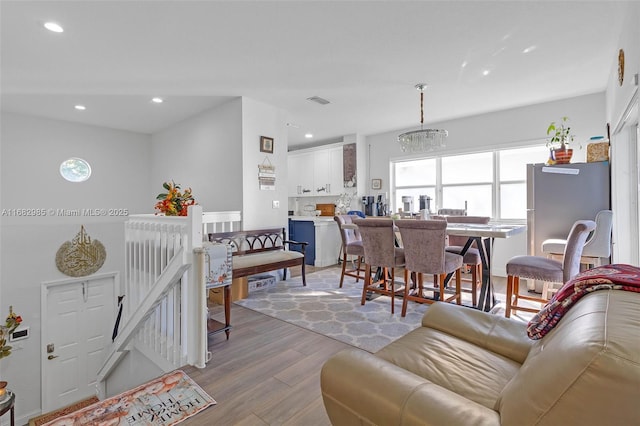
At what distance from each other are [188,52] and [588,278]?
11.5 ft

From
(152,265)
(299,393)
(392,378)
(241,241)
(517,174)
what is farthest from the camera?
(517,174)

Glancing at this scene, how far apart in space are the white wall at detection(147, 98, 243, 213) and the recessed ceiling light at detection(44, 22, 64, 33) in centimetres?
197

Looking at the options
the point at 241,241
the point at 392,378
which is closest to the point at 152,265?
the point at 241,241

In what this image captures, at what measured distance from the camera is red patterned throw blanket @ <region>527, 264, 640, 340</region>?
3.06 ft

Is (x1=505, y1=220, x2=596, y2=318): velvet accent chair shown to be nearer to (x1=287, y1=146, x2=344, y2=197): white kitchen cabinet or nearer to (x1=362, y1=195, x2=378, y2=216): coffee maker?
(x1=362, y1=195, x2=378, y2=216): coffee maker

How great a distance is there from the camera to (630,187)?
3100mm

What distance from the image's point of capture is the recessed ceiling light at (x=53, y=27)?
2.52 metres

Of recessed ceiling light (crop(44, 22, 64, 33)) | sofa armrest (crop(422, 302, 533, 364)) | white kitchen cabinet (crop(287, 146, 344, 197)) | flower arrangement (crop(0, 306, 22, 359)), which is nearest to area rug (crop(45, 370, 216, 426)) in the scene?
sofa armrest (crop(422, 302, 533, 364))

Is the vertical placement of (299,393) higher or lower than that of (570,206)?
lower

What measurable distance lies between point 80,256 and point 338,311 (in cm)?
508

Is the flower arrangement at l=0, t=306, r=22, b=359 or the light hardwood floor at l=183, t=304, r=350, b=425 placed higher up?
the light hardwood floor at l=183, t=304, r=350, b=425

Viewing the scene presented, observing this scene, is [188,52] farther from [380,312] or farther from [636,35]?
[636,35]

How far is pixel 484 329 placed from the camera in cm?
152

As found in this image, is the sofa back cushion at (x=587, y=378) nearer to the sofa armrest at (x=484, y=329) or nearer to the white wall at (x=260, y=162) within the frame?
the sofa armrest at (x=484, y=329)
